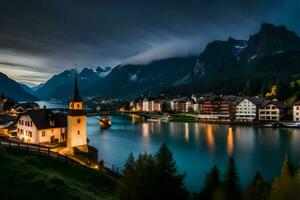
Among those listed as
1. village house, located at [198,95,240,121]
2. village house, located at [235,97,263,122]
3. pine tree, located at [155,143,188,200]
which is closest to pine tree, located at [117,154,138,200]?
pine tree, located at [155,143,188,200]

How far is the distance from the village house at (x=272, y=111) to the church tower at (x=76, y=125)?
8867 cm

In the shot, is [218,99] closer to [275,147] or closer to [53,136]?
[275,147]

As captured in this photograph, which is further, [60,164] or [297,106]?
[297,106]

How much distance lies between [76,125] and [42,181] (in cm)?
2346

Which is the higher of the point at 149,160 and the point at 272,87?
the point at 272,87

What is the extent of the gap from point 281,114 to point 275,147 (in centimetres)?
5529

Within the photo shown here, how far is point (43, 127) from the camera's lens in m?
42.2

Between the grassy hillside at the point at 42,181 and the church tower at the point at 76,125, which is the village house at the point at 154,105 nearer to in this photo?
the church tower at the point at 76,125

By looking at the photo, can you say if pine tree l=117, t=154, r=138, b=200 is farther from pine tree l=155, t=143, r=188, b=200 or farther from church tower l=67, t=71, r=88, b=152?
church tower l=67, t=71, r=88, b=152

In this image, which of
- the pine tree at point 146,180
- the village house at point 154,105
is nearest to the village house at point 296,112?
the village house at point 154,105

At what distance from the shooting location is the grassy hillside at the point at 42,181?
16775mm

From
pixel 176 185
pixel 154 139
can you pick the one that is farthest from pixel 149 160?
pixel 154 139

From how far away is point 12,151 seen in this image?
31000mm

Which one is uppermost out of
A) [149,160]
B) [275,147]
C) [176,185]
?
[149,160]
